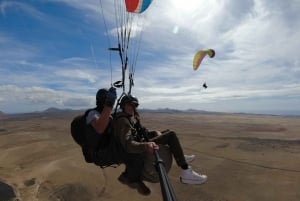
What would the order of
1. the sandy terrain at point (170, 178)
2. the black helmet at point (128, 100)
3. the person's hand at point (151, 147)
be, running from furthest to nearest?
the sandy terrain at point (170, 178) < the black helmet at point (128, 100) < the person's hand at point (151, 147)

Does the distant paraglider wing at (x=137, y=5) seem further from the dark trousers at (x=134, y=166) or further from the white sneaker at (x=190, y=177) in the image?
the white sneaker at (x=190, y=177)

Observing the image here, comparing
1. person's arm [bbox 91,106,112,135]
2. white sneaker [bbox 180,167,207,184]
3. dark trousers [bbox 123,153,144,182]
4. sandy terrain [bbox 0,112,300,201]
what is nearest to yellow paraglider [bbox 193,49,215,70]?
sandy terrain [bbox 0,112,300,201]

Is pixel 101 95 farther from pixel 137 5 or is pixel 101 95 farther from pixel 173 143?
pixel 137 5

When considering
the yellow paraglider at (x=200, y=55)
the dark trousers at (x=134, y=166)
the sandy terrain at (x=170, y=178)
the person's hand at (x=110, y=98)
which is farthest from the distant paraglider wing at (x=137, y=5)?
the sandy terrain at (x=170, y=178)

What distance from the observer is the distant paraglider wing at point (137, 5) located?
8.95 m

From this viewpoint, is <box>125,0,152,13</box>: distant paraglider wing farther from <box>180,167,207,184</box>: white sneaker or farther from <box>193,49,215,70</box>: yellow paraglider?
<box>193,49,215,70</box>: yellow paraglider

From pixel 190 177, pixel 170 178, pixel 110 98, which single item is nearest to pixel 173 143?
pixel 190 177

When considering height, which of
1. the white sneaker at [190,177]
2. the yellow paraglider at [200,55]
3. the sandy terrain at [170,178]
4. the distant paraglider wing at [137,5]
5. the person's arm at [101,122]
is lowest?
the sandy terrain at [170,178]

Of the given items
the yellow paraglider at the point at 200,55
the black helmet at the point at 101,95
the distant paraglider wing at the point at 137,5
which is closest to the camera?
the black helmet at the point at 101,95

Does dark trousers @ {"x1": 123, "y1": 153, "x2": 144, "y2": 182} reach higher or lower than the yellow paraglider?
lower

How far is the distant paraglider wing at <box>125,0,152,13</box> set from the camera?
8945 millimetres

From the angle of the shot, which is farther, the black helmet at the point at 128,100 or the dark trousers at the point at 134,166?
the dark trousers at the point at 134,166

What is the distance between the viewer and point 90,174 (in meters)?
47.3

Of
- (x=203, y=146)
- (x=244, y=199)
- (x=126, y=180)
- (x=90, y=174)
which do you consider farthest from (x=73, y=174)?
(x=126, y=180)
